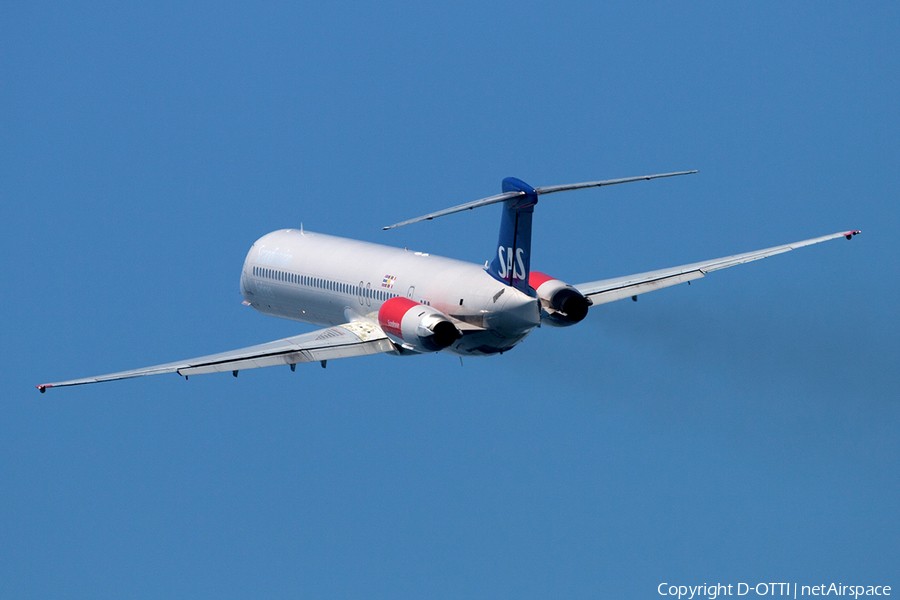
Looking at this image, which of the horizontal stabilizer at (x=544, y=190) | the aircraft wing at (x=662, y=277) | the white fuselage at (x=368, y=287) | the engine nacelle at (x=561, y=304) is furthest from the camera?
the aircraft wing at (x=662, y=277)

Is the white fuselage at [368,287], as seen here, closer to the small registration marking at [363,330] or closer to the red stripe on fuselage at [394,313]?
the small registration marking at [363,330]

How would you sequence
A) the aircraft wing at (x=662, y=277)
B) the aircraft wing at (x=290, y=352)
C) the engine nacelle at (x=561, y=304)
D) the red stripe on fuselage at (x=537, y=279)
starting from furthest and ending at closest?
the aircraft wing at (x=662, y=277) → the red stripe on fuselage at (x=537, y=279) → the engine nacelle at (x=561, y=304) → the aircraft wing at (x=290, y=352)

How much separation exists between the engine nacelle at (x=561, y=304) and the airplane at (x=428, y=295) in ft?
0.11

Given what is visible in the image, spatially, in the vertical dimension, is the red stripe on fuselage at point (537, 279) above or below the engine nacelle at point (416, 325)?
above

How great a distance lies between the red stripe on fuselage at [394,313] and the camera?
52.6 meters

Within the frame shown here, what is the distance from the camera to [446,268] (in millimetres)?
54781

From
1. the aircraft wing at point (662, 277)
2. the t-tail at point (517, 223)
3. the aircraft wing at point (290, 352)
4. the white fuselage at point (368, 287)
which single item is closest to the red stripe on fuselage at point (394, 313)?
the white fuselage at point (368, 287)

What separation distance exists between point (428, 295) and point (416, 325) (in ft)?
9.55

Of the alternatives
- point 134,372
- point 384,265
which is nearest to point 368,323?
point 384,265

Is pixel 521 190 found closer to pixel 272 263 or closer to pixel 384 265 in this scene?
pixel 384 265

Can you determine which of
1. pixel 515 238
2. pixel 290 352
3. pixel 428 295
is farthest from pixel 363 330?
pixel 515 238

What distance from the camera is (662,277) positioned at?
187ft

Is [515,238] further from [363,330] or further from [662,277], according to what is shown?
[662,277]

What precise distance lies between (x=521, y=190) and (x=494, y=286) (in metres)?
3.86
